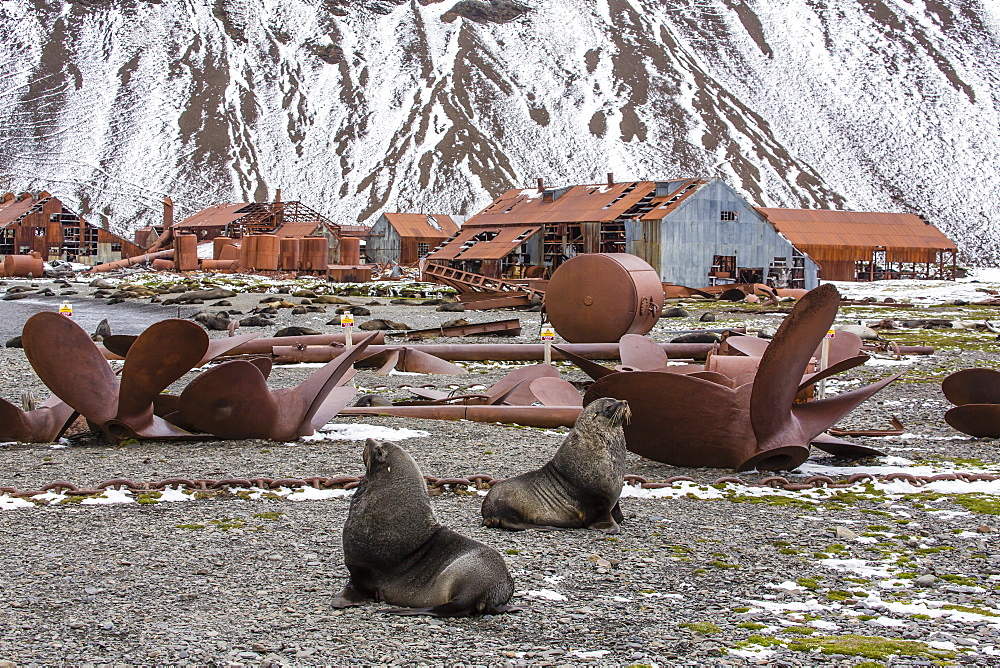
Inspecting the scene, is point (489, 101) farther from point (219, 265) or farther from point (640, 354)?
point (640, 354)

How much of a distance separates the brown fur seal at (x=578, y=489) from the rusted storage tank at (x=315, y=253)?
161 ft

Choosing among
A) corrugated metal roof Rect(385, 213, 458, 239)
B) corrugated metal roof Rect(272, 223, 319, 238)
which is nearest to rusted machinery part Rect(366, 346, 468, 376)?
corrugated metal roof Rect(272, 223, 319, 238)

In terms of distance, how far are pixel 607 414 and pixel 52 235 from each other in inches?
2976

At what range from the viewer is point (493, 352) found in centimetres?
1642

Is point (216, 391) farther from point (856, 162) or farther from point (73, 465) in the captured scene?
point (856, 162)

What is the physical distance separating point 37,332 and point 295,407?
2.26m

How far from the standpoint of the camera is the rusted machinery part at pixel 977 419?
930cm

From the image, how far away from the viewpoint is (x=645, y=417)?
7.91 meters

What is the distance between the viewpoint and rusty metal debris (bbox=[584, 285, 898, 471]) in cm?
764

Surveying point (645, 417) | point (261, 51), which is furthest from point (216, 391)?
point (261, 51)

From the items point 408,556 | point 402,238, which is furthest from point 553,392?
point 402,238

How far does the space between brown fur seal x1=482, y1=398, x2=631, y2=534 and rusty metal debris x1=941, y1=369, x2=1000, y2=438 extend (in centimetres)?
475

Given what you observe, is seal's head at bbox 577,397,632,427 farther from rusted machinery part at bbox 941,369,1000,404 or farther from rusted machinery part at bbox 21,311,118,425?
rusted machinery part at bbox 941,369,1000,404

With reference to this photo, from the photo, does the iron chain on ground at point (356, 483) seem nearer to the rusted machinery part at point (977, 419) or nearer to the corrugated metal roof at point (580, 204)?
the rusted machinery part at point (977, 419)
